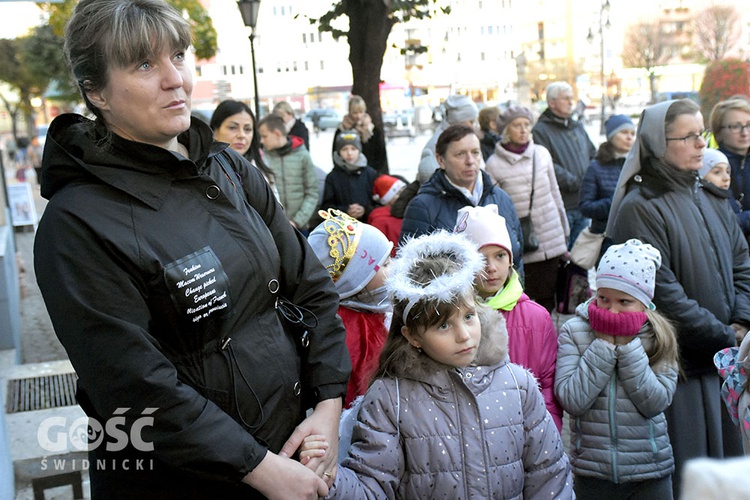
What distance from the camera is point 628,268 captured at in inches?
136

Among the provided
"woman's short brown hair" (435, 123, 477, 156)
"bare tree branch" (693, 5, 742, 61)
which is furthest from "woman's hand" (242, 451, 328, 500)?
"bare tree branch" (693, 5, 742, 61)

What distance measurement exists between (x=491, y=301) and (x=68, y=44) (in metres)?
2.08

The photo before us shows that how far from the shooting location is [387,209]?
6133mm

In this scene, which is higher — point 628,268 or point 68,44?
point 68,44

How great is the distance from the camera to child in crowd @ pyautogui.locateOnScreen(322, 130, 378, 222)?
7820 millimetres

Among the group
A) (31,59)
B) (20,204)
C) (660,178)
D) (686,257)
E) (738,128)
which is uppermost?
(31,59)

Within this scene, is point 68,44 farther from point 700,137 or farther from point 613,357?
point 700,137

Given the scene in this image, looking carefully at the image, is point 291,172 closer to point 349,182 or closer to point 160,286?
point 349,182

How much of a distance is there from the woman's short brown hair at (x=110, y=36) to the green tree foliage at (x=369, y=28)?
8.56m

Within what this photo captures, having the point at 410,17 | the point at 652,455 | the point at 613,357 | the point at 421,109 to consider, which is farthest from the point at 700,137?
the point at 421,109

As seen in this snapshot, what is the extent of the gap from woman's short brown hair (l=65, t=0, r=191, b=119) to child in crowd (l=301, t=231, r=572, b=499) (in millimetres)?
1142

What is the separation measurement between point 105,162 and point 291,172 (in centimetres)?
571

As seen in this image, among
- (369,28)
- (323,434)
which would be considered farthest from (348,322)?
(369,28)

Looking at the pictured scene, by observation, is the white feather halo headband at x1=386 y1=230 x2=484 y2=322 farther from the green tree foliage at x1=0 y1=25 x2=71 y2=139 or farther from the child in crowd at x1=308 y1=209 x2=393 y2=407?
the green tree foliage at x1=0 y1=25 x2=71 y2=139
